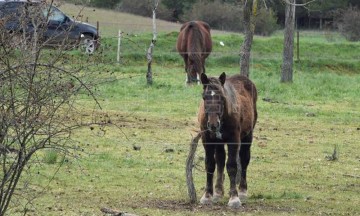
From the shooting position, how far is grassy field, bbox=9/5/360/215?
11.6 meters

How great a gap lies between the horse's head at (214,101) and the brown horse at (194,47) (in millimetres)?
14149

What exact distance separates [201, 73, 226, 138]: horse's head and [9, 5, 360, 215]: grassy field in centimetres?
95

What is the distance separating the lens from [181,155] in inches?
613

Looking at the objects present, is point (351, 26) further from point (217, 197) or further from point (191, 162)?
point (191, 162)

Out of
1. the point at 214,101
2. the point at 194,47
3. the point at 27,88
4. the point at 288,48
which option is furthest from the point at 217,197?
the point at 288,48

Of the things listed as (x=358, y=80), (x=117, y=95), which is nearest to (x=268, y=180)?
(x=117, y=95)

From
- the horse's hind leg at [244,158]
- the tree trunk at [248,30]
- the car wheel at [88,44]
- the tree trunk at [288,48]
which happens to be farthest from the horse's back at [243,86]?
the tree trunk at [288,48]

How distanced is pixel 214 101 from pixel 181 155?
176 inches

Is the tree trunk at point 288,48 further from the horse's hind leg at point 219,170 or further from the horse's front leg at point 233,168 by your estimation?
the horse's front leg at point 233,168

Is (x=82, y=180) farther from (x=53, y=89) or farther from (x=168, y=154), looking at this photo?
(x=53, y=89)

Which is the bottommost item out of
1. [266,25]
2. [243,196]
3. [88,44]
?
[266,25]

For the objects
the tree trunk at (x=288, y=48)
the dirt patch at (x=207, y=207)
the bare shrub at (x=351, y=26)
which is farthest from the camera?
the bare shrub at (x=351, y=26)

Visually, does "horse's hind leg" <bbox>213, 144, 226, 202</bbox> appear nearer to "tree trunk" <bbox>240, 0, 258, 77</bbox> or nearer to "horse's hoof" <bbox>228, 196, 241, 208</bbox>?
"horse's hoof" <bbox>228, 196, 241, 208</bbox>

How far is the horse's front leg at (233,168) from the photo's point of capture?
11.6 meters
